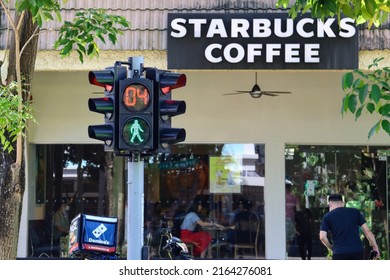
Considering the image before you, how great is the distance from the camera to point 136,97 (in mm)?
6695

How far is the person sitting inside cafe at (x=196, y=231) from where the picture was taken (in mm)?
12945

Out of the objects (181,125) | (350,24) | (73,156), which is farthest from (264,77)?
(73,156)

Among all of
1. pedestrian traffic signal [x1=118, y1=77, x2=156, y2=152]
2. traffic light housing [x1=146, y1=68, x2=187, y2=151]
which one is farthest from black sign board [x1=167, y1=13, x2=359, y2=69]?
pedestrian traffic signal [x1=118, y1=77, x2=156, y2=152]

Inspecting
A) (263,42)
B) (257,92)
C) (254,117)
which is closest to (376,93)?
(263,42)

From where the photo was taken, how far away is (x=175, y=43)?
10344 mm

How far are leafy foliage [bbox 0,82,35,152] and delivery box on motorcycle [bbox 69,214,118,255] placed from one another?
2.24 meters

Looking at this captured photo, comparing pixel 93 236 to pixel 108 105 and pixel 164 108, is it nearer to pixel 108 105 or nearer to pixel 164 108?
pixel 108 105

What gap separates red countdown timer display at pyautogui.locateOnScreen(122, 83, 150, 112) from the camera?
6688 millimetres

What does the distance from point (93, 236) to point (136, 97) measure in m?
3.23

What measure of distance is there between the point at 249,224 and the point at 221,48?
13.9ft

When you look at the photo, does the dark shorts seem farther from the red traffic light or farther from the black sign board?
the red traffic light

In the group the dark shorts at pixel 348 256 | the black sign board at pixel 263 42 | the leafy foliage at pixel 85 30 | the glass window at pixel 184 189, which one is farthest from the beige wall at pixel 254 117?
the leafy foliage at pixel 85 30

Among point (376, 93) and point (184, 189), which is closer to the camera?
point (376, 93)

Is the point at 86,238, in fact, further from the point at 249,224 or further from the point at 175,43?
the point at 249,224
